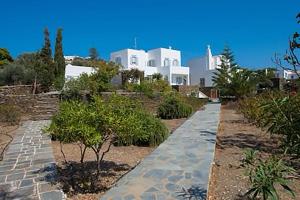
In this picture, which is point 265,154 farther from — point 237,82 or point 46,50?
point 46,50

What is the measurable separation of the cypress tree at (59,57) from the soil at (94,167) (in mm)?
19998

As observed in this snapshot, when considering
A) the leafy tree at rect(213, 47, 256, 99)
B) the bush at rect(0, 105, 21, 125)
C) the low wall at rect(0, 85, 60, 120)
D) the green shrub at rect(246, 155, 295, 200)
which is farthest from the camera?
the leafy tree at rect(213, 47, 256, 99)

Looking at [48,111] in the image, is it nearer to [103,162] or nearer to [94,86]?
[94,86]

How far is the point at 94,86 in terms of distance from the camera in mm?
16953

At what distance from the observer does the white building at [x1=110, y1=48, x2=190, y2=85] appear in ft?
137

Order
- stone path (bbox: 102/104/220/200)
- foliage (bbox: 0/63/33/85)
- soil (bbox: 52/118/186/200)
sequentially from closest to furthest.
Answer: stone path (bbox: 102/104/220/200) → soil (bbox: 52/118/186/200) → foliage (bbox: 0/63/33/85)

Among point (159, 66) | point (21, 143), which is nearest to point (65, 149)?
point (21, 143)

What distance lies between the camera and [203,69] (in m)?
46.5

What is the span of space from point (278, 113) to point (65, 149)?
590cm

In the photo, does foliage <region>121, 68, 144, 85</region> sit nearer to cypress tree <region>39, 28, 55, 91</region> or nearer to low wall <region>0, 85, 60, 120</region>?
cypress tree <region>39, 28, 55, 91</region>

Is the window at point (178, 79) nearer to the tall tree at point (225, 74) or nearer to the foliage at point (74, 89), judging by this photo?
the tall tree at point (225, 74)

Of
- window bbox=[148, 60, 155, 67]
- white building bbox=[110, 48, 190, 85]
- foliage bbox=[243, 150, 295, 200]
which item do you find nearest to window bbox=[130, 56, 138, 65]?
white building bbox=[110, 48, 190, 85]

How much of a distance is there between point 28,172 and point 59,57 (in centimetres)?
2512

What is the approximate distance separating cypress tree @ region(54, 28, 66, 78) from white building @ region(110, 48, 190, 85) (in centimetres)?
1199
